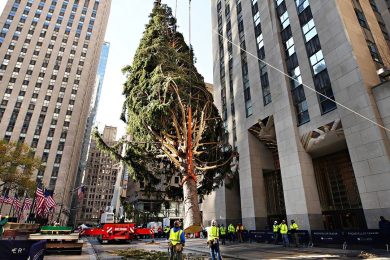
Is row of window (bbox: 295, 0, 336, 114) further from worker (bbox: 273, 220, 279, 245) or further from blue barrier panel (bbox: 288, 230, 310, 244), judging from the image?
worker (bbox: 273, 220, 279, 245)

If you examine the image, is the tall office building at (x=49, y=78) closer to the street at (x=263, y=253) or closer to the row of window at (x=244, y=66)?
the row of window at (x=244, y=66)

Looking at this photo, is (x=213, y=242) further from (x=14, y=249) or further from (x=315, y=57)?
(x=315, y=57)

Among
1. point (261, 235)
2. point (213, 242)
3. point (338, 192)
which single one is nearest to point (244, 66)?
point (338, 192)

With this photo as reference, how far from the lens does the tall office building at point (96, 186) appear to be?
120562 millimetres

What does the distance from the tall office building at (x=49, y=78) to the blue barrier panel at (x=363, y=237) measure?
208 feet

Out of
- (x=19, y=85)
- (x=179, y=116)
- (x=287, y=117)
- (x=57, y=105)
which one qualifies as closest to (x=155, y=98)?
(x=179, y=116)

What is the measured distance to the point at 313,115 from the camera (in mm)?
21656

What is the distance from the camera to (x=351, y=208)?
2078 centimetres

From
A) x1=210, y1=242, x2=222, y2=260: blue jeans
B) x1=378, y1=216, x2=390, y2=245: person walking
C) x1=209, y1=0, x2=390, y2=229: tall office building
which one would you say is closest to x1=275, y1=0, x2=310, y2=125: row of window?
x1=209, y1=0, x2=390, y2=229: tall office building

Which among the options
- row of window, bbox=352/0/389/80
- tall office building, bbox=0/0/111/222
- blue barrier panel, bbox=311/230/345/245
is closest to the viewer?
blue barrier panel, bbox=311/230/345/245

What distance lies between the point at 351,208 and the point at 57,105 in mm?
76767

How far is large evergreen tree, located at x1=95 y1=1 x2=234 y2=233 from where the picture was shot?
49.9 feet

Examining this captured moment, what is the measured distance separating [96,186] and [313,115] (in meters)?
125

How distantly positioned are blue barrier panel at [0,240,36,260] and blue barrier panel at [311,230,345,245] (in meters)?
17.4
